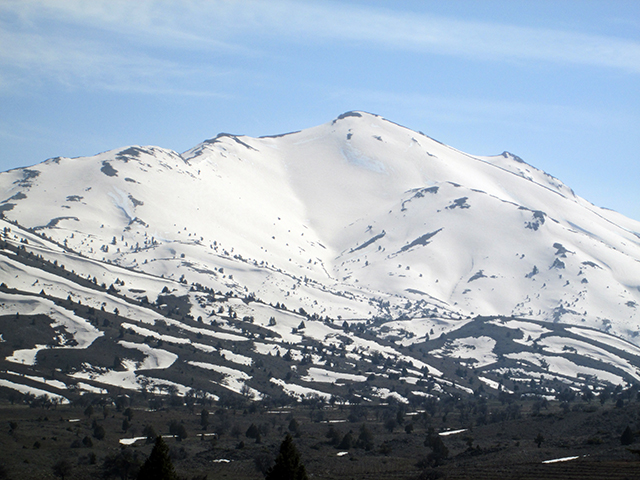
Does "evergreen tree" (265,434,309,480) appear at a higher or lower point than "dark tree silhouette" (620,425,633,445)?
lower

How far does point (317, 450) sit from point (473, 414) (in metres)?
66.9

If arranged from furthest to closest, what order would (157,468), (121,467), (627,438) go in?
1. (627,438)
2. (121,467)
3. (157,468)

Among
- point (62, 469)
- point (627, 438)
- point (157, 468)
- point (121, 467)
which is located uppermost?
point (627, 438)

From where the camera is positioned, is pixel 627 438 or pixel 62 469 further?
pixel 627 438

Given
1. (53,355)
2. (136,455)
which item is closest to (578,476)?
(136,455)

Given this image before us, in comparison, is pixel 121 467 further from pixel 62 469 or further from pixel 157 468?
pixel 157 468

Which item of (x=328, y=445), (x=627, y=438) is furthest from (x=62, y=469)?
(x=627, y=438)

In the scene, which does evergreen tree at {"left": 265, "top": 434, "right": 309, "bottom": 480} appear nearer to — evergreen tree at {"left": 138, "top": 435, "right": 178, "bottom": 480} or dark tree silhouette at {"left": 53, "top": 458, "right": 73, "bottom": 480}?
evergreen tree at {"left": 138, "top": 435, "right": 178, "bottom": 480}

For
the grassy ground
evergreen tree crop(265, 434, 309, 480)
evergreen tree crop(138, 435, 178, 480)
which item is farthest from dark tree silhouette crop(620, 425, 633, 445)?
evergreen tree crop(138, 435, 178, 480)

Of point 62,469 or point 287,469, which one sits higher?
point 287,469

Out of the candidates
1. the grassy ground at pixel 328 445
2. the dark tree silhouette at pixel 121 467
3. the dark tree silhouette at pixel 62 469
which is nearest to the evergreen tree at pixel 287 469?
the grassy ground at pixel 328 445

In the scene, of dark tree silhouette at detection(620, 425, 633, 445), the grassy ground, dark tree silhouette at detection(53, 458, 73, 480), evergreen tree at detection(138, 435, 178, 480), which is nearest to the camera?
evergreen tree at detection(138, 435, 178, 480)

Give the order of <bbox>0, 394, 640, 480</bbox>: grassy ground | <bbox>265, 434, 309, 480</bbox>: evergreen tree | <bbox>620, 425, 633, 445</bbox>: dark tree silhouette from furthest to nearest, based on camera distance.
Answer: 1. <bbox>620, 425, 633, 445</bbox>: dark tree silhouette
2. <bbox>0, 394, 640, 480</bbox>: grassy ground
3. <bbox>265, 434, 309, 480</bbox>: evergreen tree

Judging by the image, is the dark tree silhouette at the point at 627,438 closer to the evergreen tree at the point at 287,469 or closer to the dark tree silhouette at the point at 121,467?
the evergreen tree at the point at 287,469
